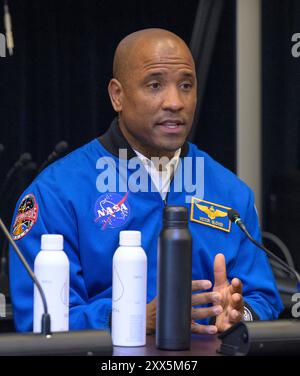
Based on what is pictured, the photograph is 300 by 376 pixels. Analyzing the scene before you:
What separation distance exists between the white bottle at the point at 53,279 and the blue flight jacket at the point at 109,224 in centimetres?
29

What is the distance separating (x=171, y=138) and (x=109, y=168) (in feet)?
0.57

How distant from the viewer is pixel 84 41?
12.9 feet

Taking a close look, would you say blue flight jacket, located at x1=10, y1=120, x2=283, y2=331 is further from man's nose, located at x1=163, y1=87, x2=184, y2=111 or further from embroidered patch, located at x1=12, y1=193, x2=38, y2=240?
man's nose, located at x1=163, y1=87, x2=184, y2=111

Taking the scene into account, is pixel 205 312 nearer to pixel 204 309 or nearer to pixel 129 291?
pixel 204 309

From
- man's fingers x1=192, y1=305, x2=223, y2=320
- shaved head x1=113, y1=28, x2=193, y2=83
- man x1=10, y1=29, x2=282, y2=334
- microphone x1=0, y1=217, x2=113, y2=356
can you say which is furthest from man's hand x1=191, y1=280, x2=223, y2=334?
shaved head x1=113, y1=28, x2=193, y2=83

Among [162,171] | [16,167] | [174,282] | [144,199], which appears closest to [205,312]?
[174,282]

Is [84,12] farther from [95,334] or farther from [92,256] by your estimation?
[95,334]

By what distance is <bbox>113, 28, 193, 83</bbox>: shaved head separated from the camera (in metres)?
2.30

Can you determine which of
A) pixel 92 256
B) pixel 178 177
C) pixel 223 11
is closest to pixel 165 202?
pixel 178 177

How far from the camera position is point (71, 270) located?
2088 mm

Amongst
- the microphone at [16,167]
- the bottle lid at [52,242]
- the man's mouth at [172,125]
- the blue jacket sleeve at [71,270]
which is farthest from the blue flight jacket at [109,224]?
the microphone at [16,167]

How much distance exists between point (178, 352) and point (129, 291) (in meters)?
0.14

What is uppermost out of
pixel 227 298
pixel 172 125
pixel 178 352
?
pixel 172 125
